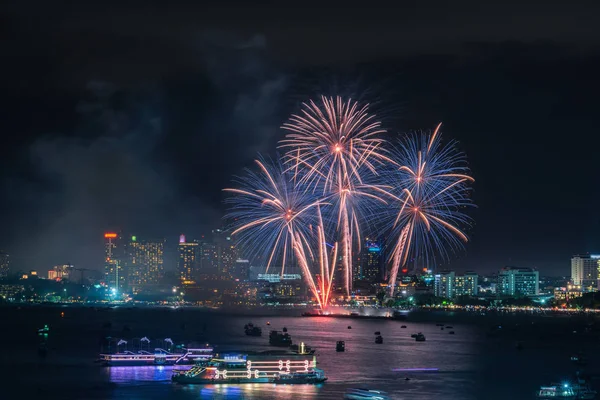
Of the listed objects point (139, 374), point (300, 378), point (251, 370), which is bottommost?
point (139, 374)

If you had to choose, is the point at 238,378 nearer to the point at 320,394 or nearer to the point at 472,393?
the point at 320,394

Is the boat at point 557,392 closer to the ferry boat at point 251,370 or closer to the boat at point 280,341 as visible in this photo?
the ferry boat at point 251,370

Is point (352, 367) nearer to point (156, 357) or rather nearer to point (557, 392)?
point (156, 357)

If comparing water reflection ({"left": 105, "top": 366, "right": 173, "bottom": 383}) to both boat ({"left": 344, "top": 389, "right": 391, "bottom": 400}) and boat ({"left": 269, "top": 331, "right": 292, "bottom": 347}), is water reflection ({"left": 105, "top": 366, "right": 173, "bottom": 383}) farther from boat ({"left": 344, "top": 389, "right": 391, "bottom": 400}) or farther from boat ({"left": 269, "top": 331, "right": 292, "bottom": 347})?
boat ({"left": 269, "top": 331, "right": 292, "bottom": 347})

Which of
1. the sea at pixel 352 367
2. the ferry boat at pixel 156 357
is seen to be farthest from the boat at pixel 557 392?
the ferry boat at pixel 156 357

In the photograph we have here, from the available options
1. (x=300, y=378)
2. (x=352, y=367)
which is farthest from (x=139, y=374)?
(x=352, y=367)

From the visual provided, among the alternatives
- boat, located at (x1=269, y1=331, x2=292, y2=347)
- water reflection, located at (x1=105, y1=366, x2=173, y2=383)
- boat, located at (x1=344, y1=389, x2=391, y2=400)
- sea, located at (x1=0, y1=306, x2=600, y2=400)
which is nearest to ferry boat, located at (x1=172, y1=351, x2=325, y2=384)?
sea, located at (x1=0, y1=306, x2=600, y2=400)

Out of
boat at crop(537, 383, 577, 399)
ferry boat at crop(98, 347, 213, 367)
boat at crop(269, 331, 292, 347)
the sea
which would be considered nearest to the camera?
boat at crop(537, 383, 577, 399)
